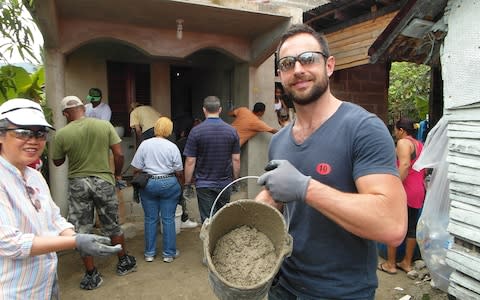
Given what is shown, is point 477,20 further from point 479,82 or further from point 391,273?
point 391,273

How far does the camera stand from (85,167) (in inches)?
159

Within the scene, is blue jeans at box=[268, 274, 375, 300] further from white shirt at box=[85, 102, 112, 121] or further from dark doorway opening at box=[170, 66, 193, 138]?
dark doorway opening at box=[170, 66, 193, 138]

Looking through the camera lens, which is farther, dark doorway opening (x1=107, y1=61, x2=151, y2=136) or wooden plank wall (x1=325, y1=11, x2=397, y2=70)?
dark doorway opening (x1=107, y1=61, x2=151, y2=136)

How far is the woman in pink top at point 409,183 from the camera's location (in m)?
4.26

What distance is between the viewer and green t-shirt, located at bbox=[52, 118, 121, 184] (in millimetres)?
3975

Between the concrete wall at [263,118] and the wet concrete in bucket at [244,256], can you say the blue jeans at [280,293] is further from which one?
the concrete wall at [263,118]

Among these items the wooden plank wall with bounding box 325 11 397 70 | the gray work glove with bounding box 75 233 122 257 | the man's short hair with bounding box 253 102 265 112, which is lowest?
the gray work glove with bounding box 75 233 122 257

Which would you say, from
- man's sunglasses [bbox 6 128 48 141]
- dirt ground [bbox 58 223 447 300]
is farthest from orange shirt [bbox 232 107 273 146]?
man's sunglasses [bbox 6 128 48 141]

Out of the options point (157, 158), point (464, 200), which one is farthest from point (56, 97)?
point (464, 200)

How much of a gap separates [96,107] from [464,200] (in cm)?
552

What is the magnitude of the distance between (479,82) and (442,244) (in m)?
1.65

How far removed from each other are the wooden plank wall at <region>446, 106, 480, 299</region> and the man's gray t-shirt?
1.93 m

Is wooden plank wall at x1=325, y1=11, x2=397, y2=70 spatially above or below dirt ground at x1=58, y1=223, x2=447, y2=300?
above

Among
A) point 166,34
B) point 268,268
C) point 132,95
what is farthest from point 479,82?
point 132,95
